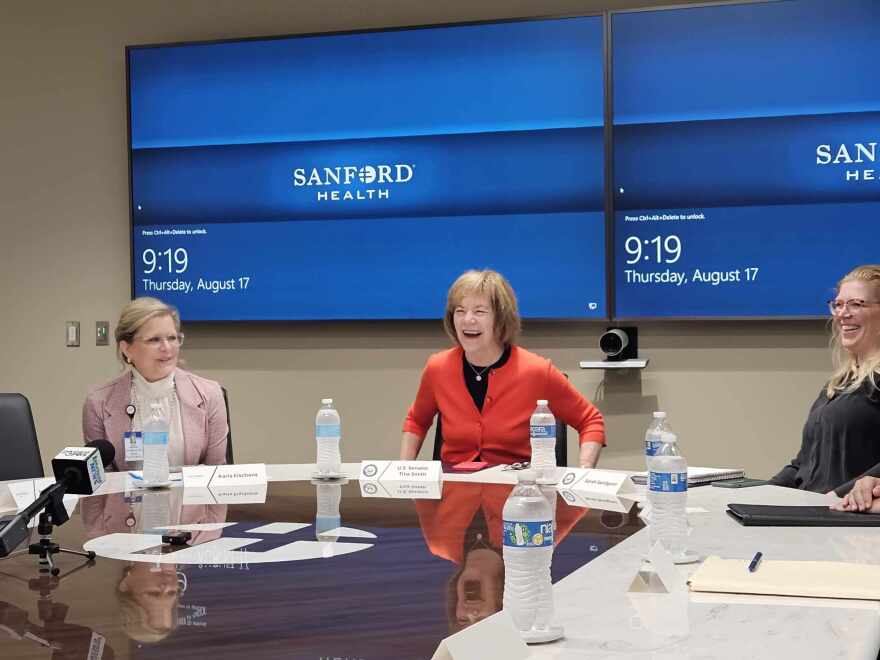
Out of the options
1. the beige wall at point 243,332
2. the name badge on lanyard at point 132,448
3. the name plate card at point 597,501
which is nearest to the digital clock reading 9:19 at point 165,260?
the beige wall at point 243,332

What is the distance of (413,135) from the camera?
197 inches

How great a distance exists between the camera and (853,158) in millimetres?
4527

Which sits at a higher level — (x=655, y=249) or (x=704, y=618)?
(x=655, y=249)

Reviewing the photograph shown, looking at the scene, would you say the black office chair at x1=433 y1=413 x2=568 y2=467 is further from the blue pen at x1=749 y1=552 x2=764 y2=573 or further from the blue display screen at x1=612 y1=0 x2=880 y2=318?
the blue pen at x1=749 y1=552 x2=764 y2=573

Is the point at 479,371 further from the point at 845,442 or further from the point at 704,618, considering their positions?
the point at 704,618

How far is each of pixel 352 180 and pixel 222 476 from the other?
210cm

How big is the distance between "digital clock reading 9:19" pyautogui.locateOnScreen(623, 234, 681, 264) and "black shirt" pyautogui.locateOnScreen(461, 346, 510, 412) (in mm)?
1009

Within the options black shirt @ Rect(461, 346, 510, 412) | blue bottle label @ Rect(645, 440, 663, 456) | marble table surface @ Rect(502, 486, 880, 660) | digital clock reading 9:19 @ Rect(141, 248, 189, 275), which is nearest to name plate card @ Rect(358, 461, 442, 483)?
black shirt @ Rect(461, 346, 510, 412)

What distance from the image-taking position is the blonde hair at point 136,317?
154 inches

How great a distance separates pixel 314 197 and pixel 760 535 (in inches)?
128

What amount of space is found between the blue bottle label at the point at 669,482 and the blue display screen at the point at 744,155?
2.64m

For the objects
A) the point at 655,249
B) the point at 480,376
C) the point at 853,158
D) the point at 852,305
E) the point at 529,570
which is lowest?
the point at 529,570

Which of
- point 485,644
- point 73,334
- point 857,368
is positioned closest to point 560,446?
point 857,368

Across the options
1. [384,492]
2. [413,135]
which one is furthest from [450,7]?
[384,492]
